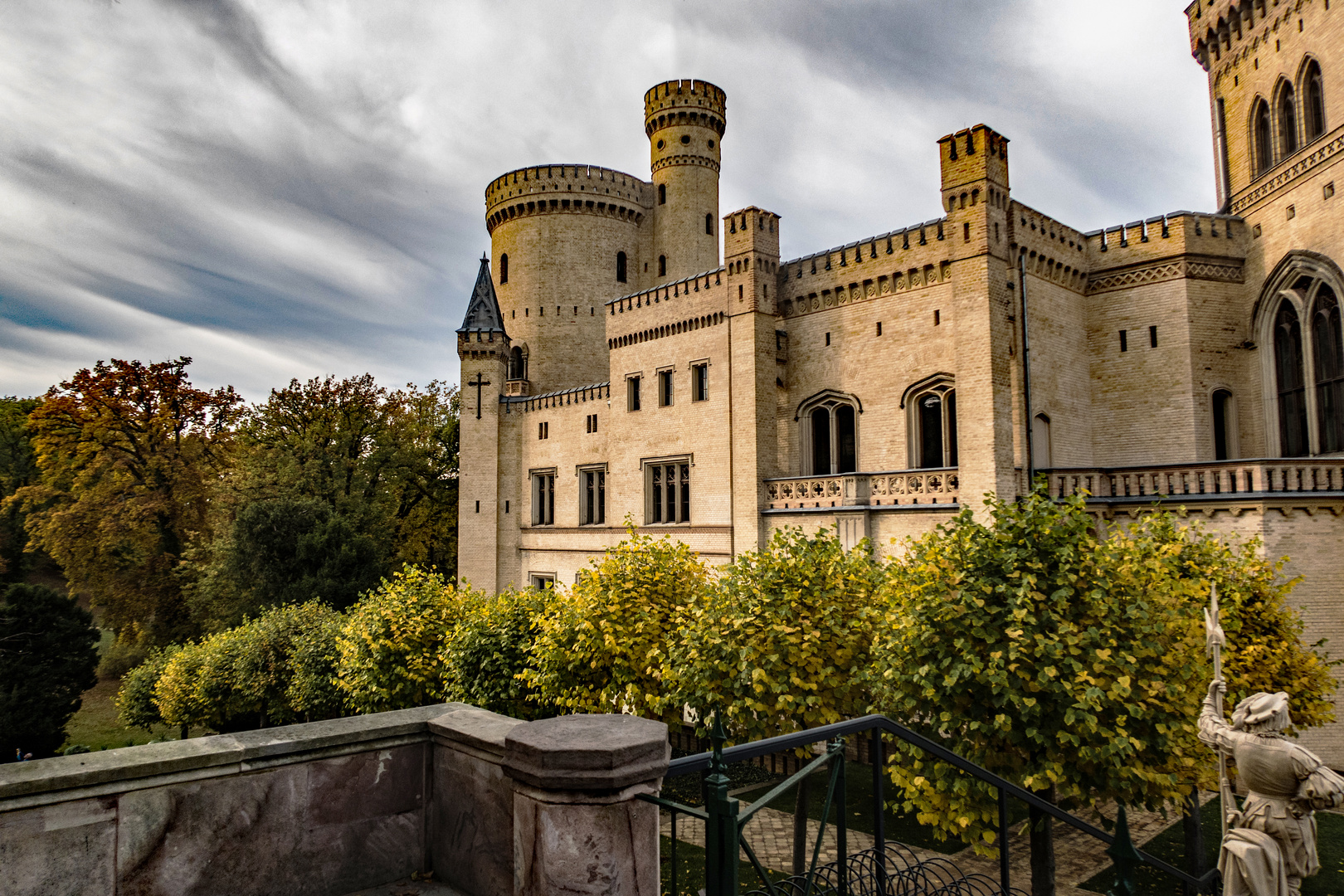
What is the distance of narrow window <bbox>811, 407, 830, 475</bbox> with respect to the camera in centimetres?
2622

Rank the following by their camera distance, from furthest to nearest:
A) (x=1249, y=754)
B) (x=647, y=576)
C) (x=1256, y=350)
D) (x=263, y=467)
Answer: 1. (x=263, y=467)
2. (x=1256, y=350)
3. (x=647, y=576)
4. (x=1249, y=754)

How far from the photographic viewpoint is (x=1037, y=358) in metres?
22.7

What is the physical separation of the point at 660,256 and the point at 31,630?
3202 centimetres

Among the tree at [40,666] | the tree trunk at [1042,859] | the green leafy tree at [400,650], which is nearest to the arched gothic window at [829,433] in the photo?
the green leafy tree at [400,650]

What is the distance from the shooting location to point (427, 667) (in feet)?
66.8

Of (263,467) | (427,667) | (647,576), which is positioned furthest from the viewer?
(263,467)

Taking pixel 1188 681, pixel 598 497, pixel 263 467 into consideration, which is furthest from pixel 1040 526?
pixel 263 467

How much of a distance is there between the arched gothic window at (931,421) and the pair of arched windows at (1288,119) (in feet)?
37.7

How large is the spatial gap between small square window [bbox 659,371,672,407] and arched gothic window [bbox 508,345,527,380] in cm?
1466

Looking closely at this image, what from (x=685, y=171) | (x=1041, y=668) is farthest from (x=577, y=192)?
(x=1041, y=668)

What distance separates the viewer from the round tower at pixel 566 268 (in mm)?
42562

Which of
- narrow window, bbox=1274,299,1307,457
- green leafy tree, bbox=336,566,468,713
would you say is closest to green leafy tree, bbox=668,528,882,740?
green leafy tree, bbox=336,566,468,713

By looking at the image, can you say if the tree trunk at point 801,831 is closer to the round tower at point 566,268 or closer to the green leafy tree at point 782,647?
the green leafy tree at point 782,647

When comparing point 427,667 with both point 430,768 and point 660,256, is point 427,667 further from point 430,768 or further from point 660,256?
point 660,256
